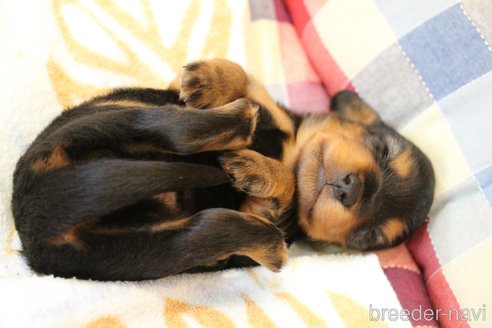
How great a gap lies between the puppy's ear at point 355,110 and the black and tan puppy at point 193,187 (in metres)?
0.19

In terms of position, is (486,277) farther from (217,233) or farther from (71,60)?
(71,60)

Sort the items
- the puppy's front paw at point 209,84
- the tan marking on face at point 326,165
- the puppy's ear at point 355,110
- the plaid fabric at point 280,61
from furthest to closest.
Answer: the plaid fabric at point 280,61 → the puppy's ear at point 355,110 → the tan marking on face at point 326,165 → the puppy's front paw at point 209,84

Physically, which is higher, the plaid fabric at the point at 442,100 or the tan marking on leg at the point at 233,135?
the tan marking on leg at the point at 233,135

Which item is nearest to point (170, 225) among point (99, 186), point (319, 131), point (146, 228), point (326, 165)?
point (146, 228)

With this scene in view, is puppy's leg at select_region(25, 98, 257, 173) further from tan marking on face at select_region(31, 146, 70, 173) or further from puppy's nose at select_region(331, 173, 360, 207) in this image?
puppy's nose at select_region(331, 173, 360, 207)

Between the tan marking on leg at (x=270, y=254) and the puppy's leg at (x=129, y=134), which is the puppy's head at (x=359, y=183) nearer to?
the tan marking on leg at (x=270, y=254)

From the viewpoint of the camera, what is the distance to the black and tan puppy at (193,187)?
1137 mm

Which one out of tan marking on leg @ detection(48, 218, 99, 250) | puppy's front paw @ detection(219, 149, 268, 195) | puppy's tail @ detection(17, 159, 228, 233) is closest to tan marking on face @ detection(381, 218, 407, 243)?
puppy's front paw @ detection(219, 149, 268, 195)

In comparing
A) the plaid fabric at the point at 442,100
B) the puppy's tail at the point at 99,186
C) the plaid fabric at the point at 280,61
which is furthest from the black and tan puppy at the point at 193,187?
the plaid fabric at the point at 280,61

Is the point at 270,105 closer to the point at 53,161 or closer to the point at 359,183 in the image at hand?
the point at 359,183

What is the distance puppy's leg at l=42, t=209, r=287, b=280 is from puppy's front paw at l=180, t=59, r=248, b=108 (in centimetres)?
36

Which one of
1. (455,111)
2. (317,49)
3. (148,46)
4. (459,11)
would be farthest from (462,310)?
(148,46)

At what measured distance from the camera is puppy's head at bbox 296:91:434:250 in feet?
Answer: 4.91

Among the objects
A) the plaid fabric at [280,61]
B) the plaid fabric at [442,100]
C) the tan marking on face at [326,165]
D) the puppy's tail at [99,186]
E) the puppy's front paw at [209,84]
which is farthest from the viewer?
the plaid fabric at [280,61]
